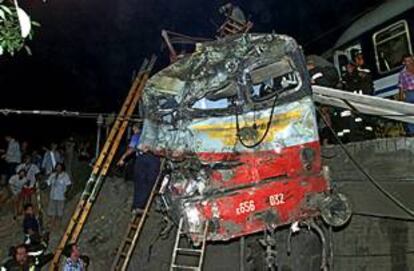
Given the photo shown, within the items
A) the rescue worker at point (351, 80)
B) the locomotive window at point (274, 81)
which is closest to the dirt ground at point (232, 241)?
the locomotive window at point (274, 81)

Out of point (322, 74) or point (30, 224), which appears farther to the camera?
point (30, 224)

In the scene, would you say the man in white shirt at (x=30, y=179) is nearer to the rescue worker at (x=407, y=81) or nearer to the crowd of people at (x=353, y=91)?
the crowd of people at (x=353, y=91)

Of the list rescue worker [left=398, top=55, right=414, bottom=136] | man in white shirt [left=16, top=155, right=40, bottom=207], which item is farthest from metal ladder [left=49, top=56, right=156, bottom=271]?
rescue worker [left=398, top=55, right=414, bottom=136]

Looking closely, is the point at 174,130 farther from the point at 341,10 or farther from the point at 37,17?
the point at 37,17

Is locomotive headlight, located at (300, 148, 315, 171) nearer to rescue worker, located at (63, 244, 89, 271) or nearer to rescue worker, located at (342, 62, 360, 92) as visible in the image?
rescue worker, located at (342, 62, 360, 92)

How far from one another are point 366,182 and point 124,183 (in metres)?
8.14

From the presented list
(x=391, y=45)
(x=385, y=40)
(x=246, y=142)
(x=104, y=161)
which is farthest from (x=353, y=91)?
(x=104, y=161)

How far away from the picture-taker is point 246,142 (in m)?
7.88

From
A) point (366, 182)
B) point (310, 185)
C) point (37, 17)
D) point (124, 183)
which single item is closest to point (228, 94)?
point (310, 185)

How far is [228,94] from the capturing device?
26.4 feet

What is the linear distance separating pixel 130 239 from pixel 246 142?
5.11m

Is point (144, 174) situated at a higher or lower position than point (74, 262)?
higher

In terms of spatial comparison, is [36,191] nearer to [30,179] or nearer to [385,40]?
[30,179]

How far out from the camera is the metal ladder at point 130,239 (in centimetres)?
1134
